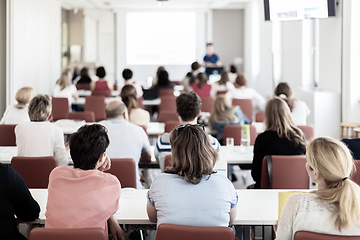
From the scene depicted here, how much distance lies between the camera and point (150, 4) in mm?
14375

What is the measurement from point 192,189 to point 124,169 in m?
1.14

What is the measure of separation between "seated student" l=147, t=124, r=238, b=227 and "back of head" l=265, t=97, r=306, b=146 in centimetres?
153

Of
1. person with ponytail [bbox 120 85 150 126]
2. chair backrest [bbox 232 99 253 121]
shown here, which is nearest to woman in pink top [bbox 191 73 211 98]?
chair backrest [bbox 232 99 253 121]

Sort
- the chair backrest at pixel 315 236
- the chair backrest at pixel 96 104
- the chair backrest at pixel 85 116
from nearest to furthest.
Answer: the chair backrest at pixel 315 236, the chair backrest at pixel 85 116, the chair backrest at pixel 96 104

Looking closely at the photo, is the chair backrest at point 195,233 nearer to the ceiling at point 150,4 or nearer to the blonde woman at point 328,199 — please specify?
the blonde woman at point 328,199

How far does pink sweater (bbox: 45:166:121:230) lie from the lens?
82.9 inches

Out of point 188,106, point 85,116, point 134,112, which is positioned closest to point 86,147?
point 188,106

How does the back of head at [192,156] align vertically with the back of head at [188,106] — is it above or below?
below

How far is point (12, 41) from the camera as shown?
28.2ft

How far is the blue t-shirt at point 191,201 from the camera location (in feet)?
6.84

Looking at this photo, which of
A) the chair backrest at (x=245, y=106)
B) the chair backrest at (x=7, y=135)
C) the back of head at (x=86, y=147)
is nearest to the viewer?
the back of head at (x=86, y=147)

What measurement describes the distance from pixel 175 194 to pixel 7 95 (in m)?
7.23

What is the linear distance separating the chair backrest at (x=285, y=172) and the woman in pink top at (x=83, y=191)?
1.48 m

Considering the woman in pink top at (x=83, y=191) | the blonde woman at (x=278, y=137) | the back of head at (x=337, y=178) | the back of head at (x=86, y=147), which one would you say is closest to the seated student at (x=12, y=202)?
the woman in pink top at (x=83, y=191)
